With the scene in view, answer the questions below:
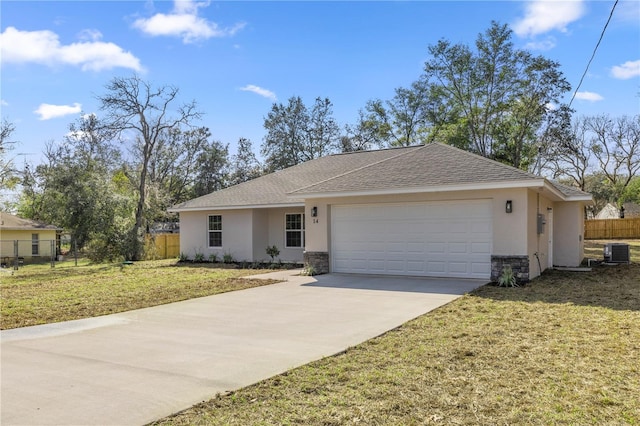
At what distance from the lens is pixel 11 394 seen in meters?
4.20

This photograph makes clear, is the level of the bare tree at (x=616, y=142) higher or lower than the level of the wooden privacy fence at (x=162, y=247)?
higher

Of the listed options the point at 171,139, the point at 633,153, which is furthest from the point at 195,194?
the point at 633,153

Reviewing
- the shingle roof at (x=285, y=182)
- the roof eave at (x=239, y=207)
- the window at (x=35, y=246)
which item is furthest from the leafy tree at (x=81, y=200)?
the shingle roof at (x=285, y=182)

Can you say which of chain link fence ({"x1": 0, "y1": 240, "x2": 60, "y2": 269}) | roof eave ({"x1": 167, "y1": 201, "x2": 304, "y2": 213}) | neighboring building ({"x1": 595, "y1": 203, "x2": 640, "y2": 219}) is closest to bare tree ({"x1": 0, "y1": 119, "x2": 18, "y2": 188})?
chain link fence ({"x1": 0, "y1": 240, "x2": 60, "y2": 269})

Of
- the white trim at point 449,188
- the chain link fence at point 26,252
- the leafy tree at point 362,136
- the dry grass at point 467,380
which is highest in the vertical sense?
the leafy tree at point 362,136

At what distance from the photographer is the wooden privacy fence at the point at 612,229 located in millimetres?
37281

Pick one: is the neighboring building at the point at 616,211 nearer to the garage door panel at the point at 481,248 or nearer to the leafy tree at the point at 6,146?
the garage door panel at the point at 481,248

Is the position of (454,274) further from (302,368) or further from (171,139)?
(171,139)

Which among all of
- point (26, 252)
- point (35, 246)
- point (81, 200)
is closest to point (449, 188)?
point (81, 200)

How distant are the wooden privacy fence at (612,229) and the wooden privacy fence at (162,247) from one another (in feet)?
105

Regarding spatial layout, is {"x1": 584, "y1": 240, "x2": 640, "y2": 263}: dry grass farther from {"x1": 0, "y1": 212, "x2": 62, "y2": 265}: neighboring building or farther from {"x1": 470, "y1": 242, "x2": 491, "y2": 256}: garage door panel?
{"x1": 0, "y1": 212, "x2": 62, "y2": 265}: neighboring building

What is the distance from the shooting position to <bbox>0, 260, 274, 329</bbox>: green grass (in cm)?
845

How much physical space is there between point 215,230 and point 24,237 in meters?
16.1

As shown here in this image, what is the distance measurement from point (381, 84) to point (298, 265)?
840 inches
